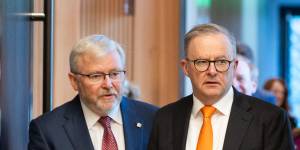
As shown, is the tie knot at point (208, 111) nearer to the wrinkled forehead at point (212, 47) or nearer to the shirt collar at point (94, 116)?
the wrinkled forehead at point (212, 47)

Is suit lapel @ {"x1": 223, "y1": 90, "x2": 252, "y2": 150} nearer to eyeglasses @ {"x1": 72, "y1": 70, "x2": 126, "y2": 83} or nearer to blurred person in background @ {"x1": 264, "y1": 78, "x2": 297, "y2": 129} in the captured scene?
eyeglasses @ {"x1": 72, "y1": 70, "x2": 126, "y2": 83}

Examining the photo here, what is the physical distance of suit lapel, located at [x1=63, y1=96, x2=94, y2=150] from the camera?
9.39ft

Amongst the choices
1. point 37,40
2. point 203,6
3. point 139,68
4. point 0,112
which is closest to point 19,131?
point 0,112

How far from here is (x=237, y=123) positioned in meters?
2.57

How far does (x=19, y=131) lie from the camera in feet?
9.28

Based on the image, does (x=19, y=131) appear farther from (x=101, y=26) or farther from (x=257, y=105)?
(x=101, y=26)

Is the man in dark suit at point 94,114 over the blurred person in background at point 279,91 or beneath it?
over

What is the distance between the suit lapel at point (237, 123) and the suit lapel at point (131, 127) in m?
0.51

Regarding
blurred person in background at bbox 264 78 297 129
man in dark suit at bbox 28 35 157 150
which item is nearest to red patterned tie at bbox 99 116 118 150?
man in dark suit at bbox 28 35 157 150

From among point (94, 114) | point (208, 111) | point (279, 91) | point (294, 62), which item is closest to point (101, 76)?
point (94, 114)

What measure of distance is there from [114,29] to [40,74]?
1.15 m

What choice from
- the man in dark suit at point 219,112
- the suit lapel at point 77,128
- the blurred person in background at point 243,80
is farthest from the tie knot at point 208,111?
the blurred person in background at point 243,80

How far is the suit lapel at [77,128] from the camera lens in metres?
2.86

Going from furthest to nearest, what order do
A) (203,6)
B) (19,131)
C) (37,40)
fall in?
(203,6), (37,40), (19,131)
